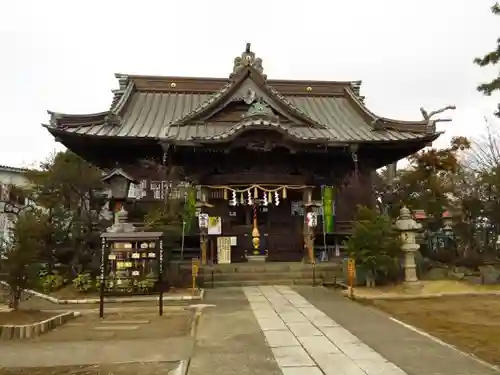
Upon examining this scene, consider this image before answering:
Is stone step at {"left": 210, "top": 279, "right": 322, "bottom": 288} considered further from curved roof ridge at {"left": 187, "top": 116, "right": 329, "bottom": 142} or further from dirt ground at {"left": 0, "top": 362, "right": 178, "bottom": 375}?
dirt ground at {"left": 0, "top": 362, "right": 178, "bottom": 375}

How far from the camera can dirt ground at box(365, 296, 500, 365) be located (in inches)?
280

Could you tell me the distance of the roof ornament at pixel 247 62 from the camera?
22.2m

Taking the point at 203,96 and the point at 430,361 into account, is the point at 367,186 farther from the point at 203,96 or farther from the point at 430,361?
the point at 430,361

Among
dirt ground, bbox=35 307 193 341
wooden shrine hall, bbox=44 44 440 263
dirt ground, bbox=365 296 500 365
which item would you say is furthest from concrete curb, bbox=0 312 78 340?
wooden shrine hall, bbox=44 44 440 263

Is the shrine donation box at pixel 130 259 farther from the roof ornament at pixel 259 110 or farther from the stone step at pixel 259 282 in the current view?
the roof ornament at pixel 259 110

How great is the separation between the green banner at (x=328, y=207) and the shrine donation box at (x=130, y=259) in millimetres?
9115

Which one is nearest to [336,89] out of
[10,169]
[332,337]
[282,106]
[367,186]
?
[282,106]

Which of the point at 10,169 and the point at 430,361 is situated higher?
the point at 10,169

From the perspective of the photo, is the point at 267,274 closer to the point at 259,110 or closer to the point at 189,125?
the point at 259,110

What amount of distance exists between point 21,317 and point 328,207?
1397cm

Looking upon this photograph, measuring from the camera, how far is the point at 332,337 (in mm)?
7691

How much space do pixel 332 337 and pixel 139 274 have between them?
23.3ft

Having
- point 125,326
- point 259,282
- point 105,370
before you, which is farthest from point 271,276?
point 105,370

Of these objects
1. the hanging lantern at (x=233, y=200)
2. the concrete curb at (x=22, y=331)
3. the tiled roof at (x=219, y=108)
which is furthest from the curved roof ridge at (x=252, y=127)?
the concrete curb at (x=22, y=331)
